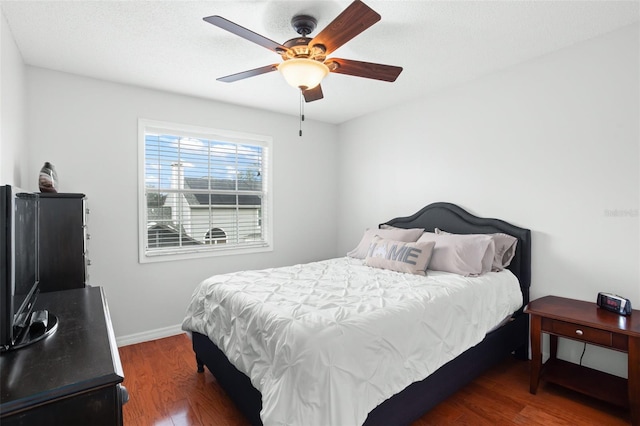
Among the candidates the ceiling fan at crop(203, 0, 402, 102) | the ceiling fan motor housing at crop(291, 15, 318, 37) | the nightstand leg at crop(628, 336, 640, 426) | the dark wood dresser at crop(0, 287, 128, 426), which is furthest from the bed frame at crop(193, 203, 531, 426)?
the ceiling fan motor housing at crop(291, 15, 318, 37)

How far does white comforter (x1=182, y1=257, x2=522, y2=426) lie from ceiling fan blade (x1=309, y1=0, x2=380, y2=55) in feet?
4.79

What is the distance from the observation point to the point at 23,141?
2.56 m

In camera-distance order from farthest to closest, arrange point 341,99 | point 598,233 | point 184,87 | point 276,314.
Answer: point 341,99
point 184,87
point 598,233
point 276,314

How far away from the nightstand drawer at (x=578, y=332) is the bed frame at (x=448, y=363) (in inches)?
14.3

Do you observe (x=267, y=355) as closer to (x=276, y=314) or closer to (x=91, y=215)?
(x=276, y=314)

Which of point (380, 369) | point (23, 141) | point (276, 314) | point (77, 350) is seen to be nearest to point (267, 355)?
point (276, 314)

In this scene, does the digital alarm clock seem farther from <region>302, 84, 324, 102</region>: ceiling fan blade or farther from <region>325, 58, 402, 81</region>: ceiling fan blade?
<region>302, 84, 324, 102</region>: ceiling fan blade

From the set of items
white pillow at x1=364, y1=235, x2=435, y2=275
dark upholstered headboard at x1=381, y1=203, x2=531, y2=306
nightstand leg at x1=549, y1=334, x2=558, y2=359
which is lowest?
nightstand leg at x1=549, y1=334, x2=558, y2=359

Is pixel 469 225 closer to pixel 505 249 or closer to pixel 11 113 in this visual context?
pixel 505 249

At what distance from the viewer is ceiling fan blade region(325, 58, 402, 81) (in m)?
2.03

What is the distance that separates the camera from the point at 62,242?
222 cm

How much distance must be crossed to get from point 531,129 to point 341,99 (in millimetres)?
1848

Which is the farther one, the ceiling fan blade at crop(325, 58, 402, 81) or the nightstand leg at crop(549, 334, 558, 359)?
the nightstand leg at crop(549, 334, 558, 359)

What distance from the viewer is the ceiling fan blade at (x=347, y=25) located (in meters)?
1.50
